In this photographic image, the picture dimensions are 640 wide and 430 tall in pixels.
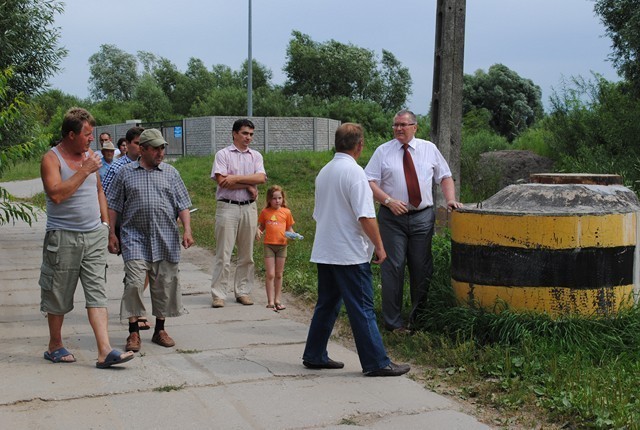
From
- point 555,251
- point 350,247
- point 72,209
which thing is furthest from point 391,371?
point 72,209

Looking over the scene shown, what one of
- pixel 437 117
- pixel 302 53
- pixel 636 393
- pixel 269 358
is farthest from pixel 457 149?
pixel 302 53

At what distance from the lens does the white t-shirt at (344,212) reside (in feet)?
18.6

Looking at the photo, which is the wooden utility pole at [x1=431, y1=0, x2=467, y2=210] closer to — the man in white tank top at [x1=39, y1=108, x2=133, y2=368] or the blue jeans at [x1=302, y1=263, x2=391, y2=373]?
the blue jeans at [x1=302, y1=263, x2=391, y2=373]

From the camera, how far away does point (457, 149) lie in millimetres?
9867

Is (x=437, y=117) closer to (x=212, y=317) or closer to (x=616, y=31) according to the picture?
(x=212, y=317)

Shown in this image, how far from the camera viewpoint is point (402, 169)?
694 centimetres

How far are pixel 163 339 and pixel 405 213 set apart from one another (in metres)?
2.31

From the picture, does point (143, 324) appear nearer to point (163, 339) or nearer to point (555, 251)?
point (163, 339)

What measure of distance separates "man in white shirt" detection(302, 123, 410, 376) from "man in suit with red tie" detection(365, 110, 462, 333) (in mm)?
1044

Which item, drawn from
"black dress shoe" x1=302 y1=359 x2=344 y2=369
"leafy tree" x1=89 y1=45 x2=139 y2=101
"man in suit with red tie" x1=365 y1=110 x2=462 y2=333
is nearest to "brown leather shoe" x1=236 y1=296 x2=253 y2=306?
"man in suit with red tie" x1=365 y1=110 x2=462 y2=333

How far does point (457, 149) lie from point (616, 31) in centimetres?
1000

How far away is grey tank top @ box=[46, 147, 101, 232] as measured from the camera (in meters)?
5.95

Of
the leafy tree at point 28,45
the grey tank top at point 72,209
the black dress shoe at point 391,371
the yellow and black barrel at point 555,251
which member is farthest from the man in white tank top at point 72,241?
the leafy tree at point 28,45

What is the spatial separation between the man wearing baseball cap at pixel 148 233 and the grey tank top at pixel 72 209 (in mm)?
557
